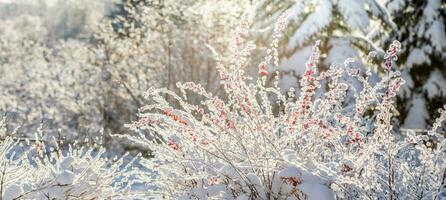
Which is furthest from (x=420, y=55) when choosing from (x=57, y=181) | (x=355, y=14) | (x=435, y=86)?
(x=57, y=181)

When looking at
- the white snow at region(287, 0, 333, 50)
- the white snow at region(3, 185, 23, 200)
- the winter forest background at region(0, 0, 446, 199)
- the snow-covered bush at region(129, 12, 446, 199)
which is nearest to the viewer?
the snow-covered bush at region(129, 12, 446, 199)

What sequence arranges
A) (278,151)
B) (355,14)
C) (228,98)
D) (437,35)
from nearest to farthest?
1. (278,151)
2. (228,98)
3. (355,14)
4. (437,35)

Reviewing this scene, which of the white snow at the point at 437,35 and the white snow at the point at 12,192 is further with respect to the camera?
the white snow at the point at 437,35

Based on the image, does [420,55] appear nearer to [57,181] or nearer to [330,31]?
[330,31]

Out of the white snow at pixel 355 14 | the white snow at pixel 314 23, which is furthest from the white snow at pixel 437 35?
the white snow at pixel 314 23

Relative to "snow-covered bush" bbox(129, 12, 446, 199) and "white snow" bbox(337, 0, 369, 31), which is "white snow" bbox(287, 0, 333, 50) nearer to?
"white snow" bbox(337, 0, 369, 31)

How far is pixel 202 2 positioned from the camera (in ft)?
41.8

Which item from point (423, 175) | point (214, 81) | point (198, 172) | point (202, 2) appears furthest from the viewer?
point (202, 2)

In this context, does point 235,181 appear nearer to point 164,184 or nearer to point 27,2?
point 164,184

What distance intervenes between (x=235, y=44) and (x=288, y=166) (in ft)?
2.35

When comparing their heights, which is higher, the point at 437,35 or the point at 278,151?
the point at 437,35

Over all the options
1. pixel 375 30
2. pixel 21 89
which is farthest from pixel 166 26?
pixel 21 89

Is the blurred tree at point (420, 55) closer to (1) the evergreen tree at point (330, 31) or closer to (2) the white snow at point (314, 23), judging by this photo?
(1) the evergreen tree at point (330, 31)

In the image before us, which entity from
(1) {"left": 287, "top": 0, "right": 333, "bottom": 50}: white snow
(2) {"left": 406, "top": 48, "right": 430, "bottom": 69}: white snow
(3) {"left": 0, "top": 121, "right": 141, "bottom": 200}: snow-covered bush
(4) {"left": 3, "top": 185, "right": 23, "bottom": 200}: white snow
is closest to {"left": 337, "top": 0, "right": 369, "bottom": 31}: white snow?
(1) {"left": 287, "top": 0, "right": 333, "bottom": 50}: white snow
